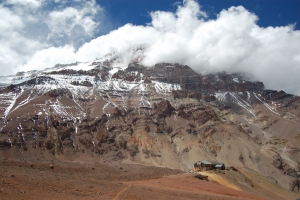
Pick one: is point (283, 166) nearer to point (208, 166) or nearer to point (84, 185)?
point (208, 166)

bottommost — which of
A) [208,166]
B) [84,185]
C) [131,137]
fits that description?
[208,166]

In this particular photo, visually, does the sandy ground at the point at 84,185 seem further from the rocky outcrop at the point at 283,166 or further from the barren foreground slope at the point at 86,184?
the rocky outcrop at the point at 283,166

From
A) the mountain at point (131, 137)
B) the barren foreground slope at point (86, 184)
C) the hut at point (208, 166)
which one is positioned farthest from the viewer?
the mountain at point (131, 137)

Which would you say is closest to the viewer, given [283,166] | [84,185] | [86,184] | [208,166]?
[84,185]

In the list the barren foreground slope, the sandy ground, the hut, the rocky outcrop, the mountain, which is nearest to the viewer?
the sandy ground

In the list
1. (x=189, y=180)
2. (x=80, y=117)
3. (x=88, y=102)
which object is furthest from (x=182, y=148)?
(x=189, y=180)

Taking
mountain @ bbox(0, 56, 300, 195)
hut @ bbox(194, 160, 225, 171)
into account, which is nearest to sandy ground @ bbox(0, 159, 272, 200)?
hut @ bbox(194, 160, 225, 171)

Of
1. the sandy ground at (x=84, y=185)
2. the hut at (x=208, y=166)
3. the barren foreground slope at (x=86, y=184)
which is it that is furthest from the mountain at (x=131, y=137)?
the sandy ground at (x=84, y=185)

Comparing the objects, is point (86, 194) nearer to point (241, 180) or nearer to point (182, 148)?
point (241, 180)

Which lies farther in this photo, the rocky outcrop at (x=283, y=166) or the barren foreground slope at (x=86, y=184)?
the rocky outcrop at (x=283, y=166)

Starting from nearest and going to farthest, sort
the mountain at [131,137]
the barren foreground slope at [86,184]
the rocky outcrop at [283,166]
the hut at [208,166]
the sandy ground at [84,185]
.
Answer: the sandy ground at [84,185]
the barren foreground slope at [86,184]
the hut at [208,166]
the mountain at [131,137]
the rocky outcrop at [283,166]

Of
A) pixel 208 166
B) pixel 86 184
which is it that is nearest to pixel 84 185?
pixel 86 184

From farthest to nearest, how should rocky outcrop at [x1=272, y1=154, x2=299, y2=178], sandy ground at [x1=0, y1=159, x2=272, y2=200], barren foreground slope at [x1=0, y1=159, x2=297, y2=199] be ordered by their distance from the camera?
1. rocky outcrop at [x1=272, y1=154, x2=299, y2=178]
2. barren foreground slope at [x1=0, y1=159, x2=297, y2=199]
3. sandy ground at [x1=0, y1=159, x2=272, y2=200]

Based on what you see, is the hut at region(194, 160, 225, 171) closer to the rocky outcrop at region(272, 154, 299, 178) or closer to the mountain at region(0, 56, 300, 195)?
the mountain at region(0, 56, 300, 195)
